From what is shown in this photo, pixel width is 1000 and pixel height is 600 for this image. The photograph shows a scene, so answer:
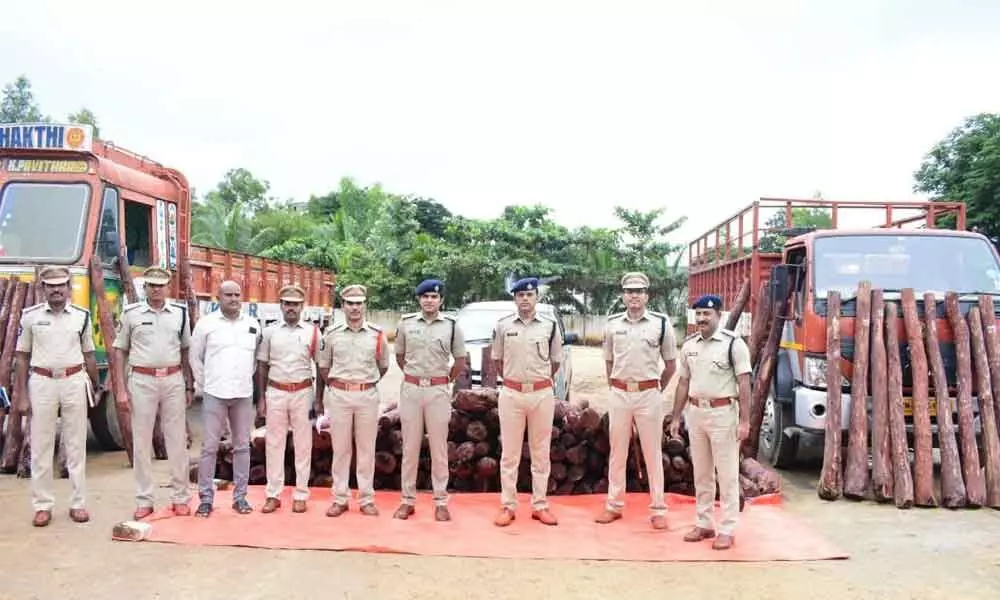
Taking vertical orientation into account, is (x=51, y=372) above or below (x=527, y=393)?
above

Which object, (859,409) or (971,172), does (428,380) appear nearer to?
(859,409)

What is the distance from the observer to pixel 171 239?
358 inches

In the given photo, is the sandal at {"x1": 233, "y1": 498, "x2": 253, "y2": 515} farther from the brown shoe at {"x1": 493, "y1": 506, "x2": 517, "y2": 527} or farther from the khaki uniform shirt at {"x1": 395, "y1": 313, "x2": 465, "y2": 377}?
the brown shoe at {"x1": 493, "y1": 506, "x2": 517, "y2": 527}

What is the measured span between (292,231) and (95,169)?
89.7 ft

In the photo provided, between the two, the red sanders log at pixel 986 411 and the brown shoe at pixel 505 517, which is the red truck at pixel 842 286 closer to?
the red sanders log at pixel 986 411

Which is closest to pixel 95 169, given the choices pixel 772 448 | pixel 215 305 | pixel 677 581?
pixel 215 305

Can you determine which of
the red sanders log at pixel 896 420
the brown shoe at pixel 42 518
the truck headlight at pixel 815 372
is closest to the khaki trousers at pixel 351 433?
the brown shoe at pixel 42 518

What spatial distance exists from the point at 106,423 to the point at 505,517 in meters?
4.50

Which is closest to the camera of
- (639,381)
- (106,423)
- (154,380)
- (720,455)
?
A: (720,455)

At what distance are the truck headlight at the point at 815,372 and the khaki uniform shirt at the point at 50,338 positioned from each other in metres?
5.74

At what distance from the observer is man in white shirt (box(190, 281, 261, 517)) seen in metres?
5.80

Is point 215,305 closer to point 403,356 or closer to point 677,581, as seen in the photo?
point 403,356

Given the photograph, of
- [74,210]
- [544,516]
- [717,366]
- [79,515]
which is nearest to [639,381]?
[717,366]

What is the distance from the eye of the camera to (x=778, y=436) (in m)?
7.73
